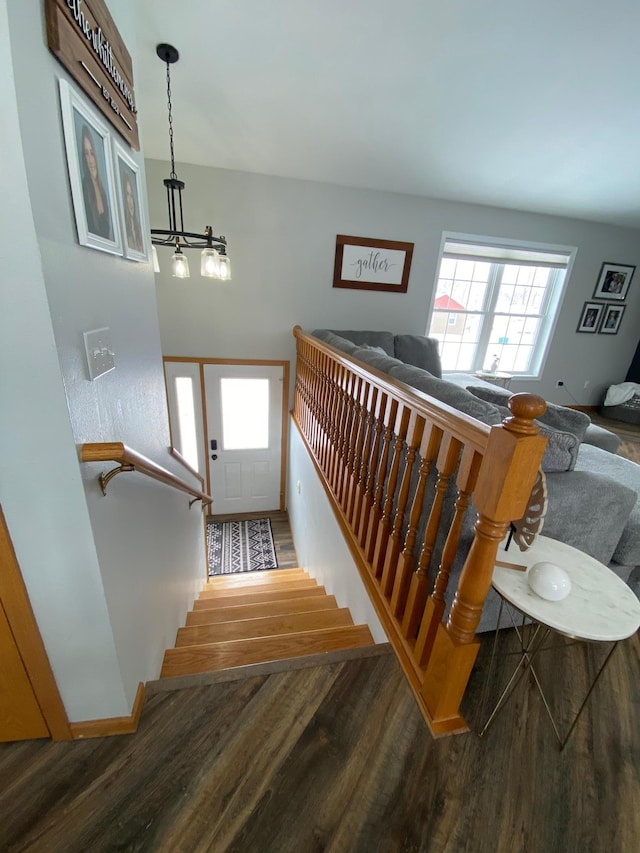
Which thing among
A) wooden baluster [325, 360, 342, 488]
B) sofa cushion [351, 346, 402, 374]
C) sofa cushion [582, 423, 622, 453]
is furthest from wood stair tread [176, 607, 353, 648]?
sofa cushion [582, 423, 622, 453]

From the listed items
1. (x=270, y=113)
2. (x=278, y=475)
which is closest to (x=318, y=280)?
(x=270, y=113)

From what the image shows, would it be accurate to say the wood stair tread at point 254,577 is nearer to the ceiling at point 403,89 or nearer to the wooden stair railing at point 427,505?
the wooden stair railing at point 427,505

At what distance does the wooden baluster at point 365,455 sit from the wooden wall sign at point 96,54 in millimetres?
1218

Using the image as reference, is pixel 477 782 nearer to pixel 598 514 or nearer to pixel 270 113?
pixel 598 514

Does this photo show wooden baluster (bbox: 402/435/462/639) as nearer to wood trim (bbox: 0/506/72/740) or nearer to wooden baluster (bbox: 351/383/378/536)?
wooden baluster (bbox: 351/383/378/536)

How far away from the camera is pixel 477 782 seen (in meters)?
0.88

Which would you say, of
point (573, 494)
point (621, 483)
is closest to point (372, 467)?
point (573, 494)

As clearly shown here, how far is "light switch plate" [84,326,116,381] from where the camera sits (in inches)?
31.6

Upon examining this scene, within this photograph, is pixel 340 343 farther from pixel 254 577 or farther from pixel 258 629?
pixel 254 577

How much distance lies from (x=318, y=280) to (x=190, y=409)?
1.94 meters

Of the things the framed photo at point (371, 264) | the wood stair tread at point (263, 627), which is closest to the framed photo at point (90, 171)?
the wood stair tread at point (263, 627)

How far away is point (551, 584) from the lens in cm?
85

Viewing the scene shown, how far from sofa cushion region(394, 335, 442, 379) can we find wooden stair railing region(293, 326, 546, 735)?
1.55 metres

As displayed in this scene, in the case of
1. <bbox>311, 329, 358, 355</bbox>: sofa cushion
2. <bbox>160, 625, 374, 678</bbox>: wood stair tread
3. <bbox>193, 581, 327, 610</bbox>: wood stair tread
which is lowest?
<bbox>193, 581, 327, 610</bbox>: wood stair tread
